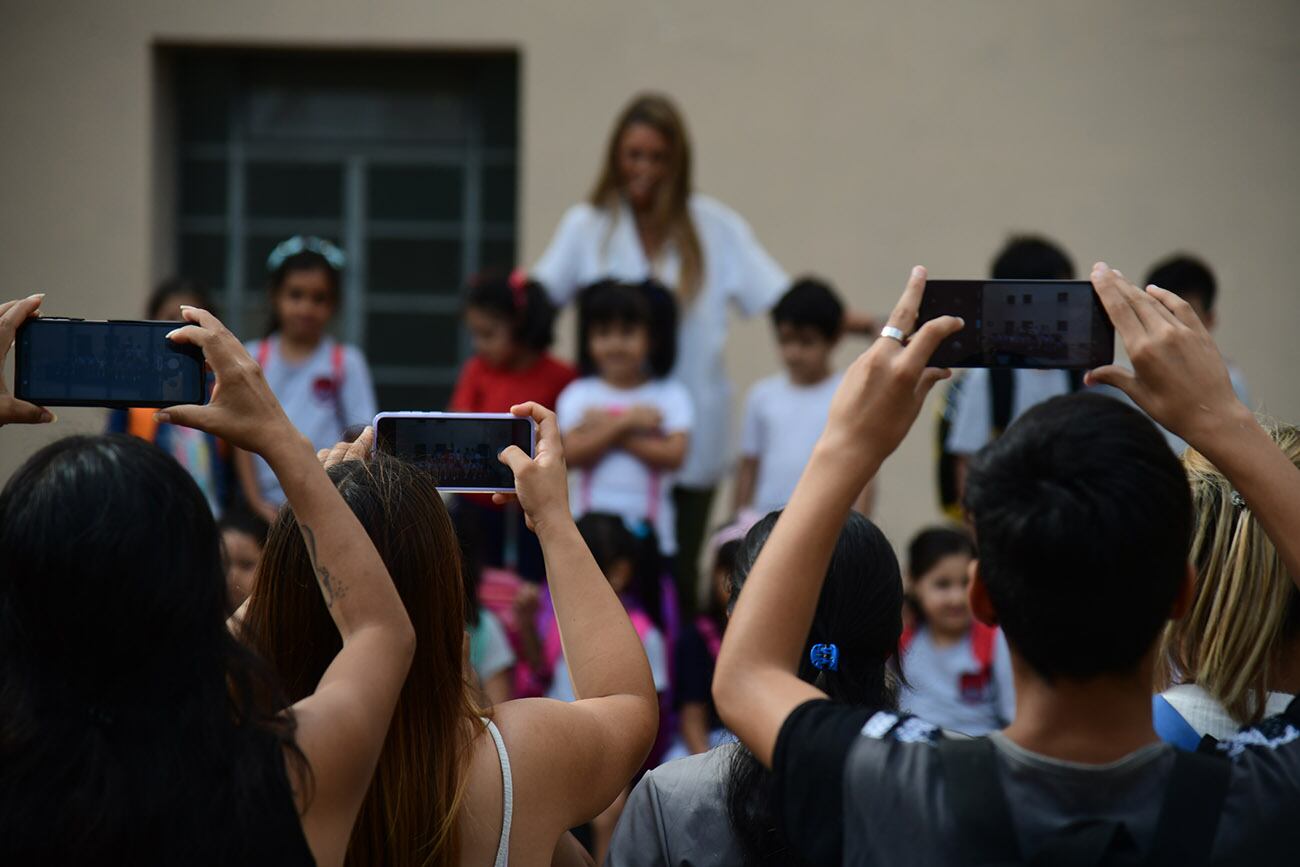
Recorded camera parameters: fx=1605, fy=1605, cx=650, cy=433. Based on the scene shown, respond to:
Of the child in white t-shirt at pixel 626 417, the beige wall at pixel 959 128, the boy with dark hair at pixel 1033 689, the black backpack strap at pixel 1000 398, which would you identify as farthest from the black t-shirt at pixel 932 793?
the beige wall at pixel 959 128

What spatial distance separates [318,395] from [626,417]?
1158mm

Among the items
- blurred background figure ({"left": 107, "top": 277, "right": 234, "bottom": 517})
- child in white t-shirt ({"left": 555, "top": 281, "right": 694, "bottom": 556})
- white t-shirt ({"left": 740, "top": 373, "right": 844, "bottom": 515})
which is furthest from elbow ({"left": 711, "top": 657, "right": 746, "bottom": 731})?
white t-shirt ({"left": 740, "top": 373, "right": 844, "bottom": 515})

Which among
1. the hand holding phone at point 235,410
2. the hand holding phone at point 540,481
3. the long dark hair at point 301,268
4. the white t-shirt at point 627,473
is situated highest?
the long dark hair at point 301,268

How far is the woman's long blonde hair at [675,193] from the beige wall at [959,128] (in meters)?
1.26

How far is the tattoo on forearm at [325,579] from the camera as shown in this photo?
185 centimetres

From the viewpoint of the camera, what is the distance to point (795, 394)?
5.98 m

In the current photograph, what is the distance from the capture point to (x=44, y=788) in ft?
5.31

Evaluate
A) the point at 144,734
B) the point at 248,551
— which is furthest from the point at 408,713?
the point at 248,551

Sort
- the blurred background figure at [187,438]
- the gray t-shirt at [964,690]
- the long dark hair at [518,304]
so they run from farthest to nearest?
the long dark hair at [518,304], the blurred background figure at [187,438], the gray t-shirt at [964,690]

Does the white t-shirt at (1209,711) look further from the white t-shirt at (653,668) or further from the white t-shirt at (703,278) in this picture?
the white t-shirt at (703,278)

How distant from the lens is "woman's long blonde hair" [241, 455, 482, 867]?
1988mm

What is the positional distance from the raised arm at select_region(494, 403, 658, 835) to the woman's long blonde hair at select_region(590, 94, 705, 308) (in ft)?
12.6

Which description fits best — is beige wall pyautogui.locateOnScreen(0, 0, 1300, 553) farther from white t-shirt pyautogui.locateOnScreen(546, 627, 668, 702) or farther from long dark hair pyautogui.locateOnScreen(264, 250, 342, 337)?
white t-shirt pyautogui.locateOnScreen(546, 627, 668, 702)

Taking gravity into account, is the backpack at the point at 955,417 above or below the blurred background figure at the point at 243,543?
above
